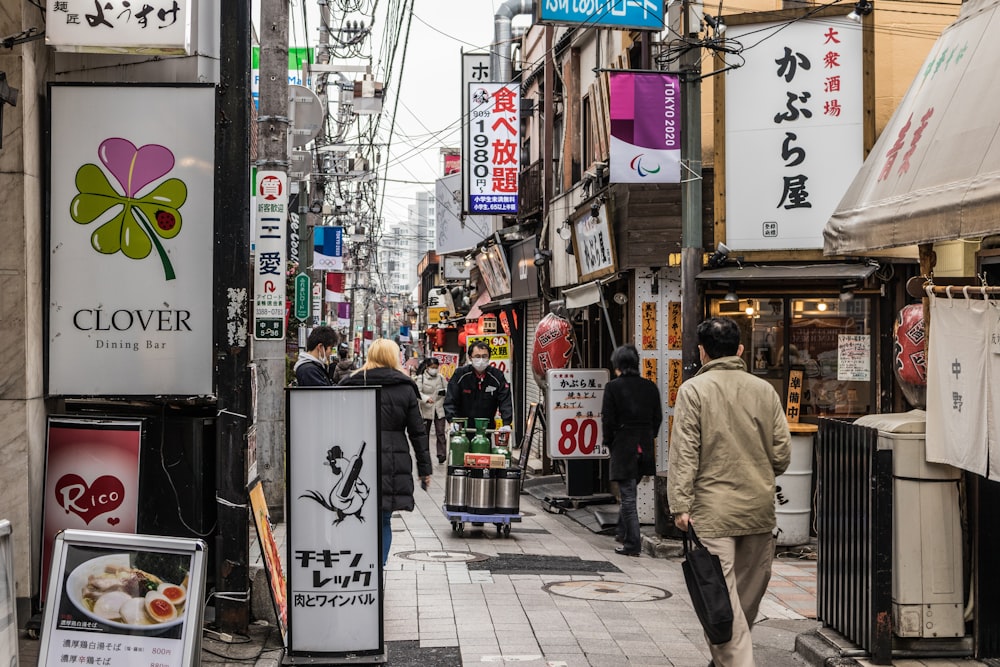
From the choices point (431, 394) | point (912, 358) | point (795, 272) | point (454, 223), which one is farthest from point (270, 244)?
point (454, 223)

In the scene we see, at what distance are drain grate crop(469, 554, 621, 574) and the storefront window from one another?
3.57m

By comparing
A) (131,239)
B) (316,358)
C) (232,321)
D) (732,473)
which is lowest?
(732,473)

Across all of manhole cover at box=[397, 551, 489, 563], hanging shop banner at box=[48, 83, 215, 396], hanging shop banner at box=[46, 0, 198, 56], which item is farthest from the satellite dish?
hanging shop banner at box=[46, 0, 198, 56]

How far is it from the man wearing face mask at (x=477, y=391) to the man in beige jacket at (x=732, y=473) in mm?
7649

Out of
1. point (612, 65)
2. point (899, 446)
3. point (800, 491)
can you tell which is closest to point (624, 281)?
point (612, 65)

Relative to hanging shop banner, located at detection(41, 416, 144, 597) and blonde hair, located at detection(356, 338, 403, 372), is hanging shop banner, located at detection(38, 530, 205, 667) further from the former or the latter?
blonde hair, located at detection(356, 338, 403, 372)

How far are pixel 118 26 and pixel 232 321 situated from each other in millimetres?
2094

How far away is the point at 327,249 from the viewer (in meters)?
30.4

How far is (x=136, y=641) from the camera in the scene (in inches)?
211

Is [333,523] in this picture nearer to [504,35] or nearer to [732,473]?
[732,473]

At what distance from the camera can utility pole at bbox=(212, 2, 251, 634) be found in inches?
285

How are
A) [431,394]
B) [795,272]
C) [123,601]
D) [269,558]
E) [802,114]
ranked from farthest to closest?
[431,394]
[802,114]
[795,272]
[269,558]
[123,601]

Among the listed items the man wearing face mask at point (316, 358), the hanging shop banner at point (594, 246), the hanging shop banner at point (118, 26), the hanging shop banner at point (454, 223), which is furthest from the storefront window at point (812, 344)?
the hanging shop banner at point (454, 223)

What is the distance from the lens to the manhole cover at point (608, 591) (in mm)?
9281
